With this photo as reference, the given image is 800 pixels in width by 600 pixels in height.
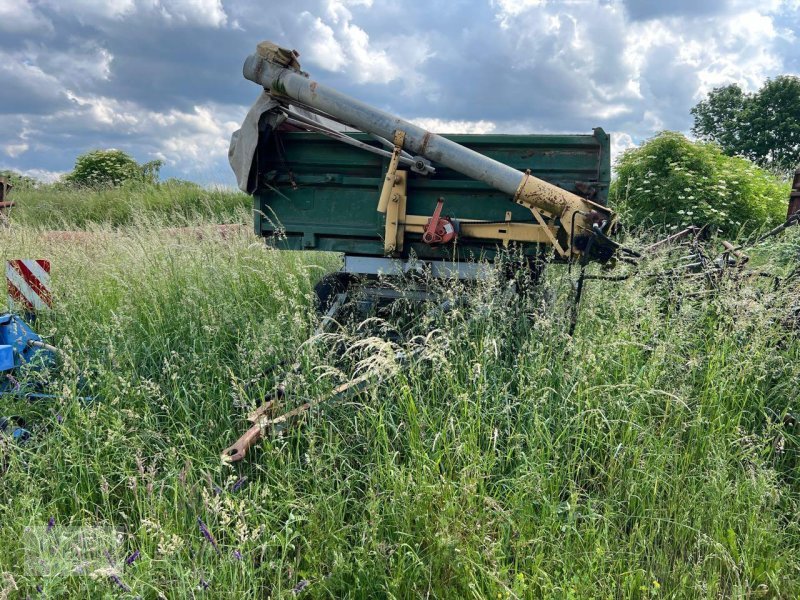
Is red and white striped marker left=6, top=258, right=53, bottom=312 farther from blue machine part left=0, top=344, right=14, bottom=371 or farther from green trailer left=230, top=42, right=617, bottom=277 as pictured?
green trailer left=230, top=42, right=617, bottom=277

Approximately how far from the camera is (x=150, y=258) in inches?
242

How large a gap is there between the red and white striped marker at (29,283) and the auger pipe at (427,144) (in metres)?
2.38

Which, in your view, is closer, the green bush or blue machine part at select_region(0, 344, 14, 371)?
blue machine part at select_region(0, 344, 14, 371)

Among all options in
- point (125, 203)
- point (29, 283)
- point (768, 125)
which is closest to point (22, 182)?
point (125, 203)

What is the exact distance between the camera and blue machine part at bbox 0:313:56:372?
392 centimetres

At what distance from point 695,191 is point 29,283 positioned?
10560mm

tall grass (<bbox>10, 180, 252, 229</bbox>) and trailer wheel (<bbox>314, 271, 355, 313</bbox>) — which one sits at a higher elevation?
tall grass (<bbox>10, 180, 252, 229</bbox>)

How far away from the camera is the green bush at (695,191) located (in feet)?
34.7

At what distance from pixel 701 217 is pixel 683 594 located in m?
9.66

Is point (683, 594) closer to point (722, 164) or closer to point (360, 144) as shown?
point (360, 144)

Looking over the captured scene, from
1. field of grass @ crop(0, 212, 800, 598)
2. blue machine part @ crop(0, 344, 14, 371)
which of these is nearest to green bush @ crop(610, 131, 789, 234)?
field of grass @ crop(0, 212, 800, 598)

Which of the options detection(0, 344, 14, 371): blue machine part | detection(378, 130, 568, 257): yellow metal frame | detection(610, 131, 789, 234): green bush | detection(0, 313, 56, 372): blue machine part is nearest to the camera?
detection(0, 344, 14, 371): blue machine part

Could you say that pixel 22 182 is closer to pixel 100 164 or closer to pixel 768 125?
pixel 100 164

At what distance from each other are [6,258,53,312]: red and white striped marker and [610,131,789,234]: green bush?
364 inches
